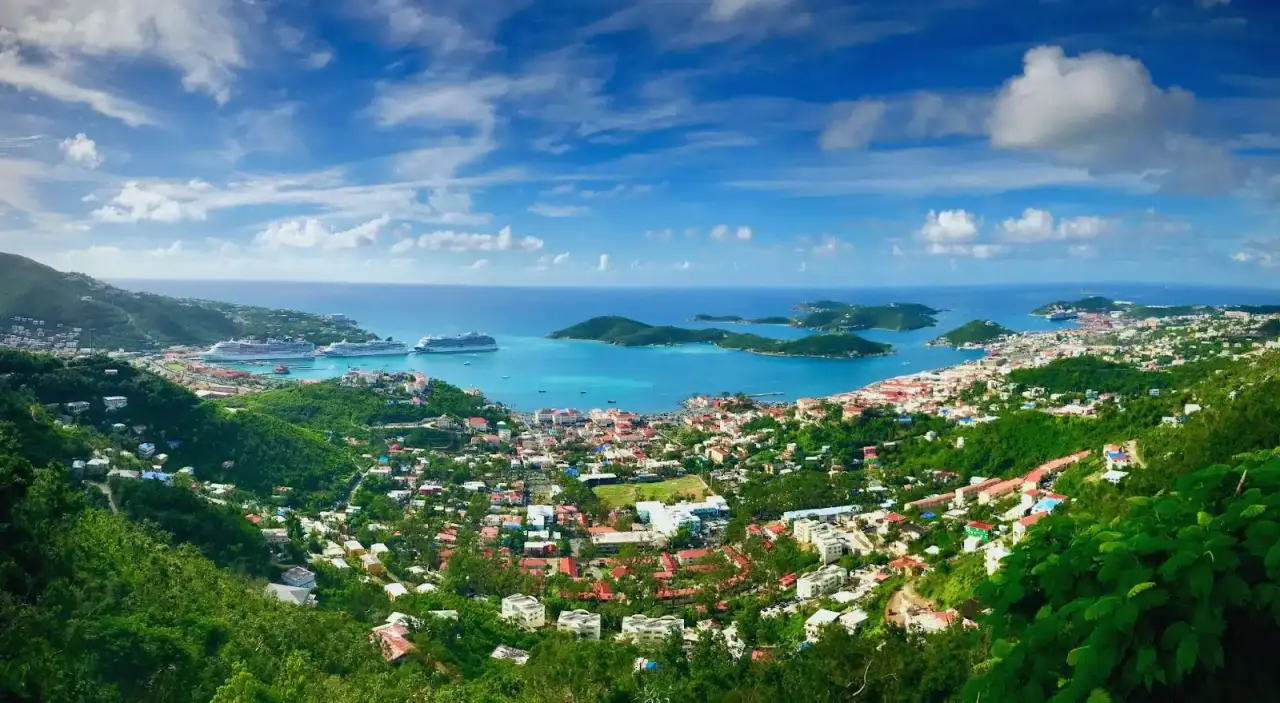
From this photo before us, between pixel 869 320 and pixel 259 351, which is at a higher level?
pixel 869 320

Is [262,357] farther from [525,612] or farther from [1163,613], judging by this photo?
[1163,613]

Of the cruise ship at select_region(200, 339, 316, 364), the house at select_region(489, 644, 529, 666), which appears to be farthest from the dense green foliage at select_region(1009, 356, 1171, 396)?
the cruise ship at select_region(200, 339, 316, 364)

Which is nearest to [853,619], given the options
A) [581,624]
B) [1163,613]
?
[581,624]

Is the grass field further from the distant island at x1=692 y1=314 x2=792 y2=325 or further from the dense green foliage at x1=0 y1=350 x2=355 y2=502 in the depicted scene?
the distant island at x1=692 y1=314 x2=792 y2=325

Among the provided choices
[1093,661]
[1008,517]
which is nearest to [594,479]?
[1008,517]

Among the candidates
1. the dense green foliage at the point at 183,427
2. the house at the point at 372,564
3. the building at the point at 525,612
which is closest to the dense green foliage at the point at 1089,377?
the building at the point at 525,612

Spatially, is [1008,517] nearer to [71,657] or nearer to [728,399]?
[71,657]
